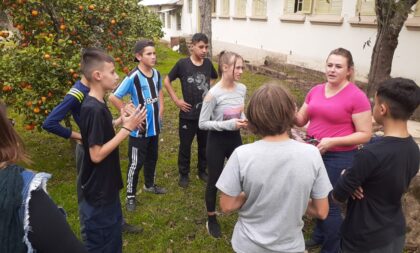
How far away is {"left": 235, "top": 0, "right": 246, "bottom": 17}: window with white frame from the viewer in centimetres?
1634

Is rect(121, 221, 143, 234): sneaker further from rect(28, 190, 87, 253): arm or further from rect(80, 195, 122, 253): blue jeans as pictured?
rect(28, 190, 87, 253): arm

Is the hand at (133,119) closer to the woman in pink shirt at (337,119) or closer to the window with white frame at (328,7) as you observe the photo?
the woman in pink shirt at (337,119)

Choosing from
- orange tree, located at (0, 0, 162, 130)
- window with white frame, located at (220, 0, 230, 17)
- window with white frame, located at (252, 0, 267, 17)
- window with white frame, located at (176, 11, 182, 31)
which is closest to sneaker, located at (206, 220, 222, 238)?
orange tree, located at (0, 0, 162, 130)

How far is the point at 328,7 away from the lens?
Result: 10562 mm

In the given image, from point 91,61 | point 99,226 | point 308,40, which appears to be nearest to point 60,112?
point 91,61

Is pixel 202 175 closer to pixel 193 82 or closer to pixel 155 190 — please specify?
pixel 155 190

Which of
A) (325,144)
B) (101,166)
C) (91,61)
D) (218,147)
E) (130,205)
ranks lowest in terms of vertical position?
(130,205)

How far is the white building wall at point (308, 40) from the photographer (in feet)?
26.1

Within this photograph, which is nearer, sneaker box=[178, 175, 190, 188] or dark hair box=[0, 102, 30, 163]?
dark hair box=[0, 102, 30, 163]

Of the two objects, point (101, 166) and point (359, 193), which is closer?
point (359, 193)

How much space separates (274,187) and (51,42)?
3826 millimetres

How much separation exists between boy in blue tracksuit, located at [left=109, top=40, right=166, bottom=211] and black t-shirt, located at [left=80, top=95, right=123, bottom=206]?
1.11 meters

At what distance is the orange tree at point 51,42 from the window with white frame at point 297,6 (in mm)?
7420

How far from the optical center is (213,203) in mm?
3648
